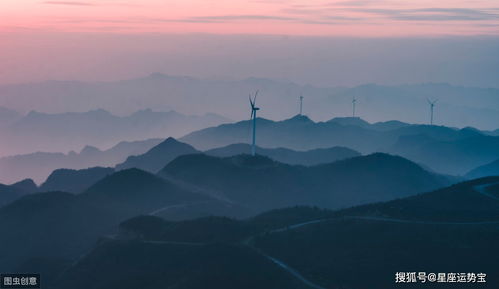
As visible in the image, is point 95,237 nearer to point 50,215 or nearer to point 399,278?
point 50,215

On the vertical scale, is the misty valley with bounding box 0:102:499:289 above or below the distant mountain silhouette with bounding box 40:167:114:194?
below

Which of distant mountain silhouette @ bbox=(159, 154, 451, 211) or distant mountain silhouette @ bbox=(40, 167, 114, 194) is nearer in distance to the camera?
distant mountain silhouette @ bbox=(159, 154, 451, 211)

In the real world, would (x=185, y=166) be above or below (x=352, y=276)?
above

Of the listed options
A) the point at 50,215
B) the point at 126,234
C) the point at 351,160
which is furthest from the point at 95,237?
the point at 351,160

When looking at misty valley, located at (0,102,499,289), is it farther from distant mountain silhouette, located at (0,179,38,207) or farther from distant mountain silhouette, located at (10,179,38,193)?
distant mountain silhouette, located at (10,179,38,193)

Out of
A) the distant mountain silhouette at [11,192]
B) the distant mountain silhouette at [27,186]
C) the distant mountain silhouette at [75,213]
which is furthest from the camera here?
the distant mountain silhouette at [27,186]

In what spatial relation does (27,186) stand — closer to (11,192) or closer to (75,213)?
(11,192)

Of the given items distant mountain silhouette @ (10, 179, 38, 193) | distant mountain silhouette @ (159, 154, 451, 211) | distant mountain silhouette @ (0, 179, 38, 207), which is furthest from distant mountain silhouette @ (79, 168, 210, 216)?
distant mountain silhouette @ (10, 179, 38, 193)

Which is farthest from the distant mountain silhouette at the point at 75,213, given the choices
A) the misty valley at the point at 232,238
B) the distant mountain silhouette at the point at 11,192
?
the distant mountain silhouette at the point at 11,192

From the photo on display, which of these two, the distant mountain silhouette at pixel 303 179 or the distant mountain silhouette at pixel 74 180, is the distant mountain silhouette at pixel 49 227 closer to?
the distant mountain silhouette at pixel 303 179
